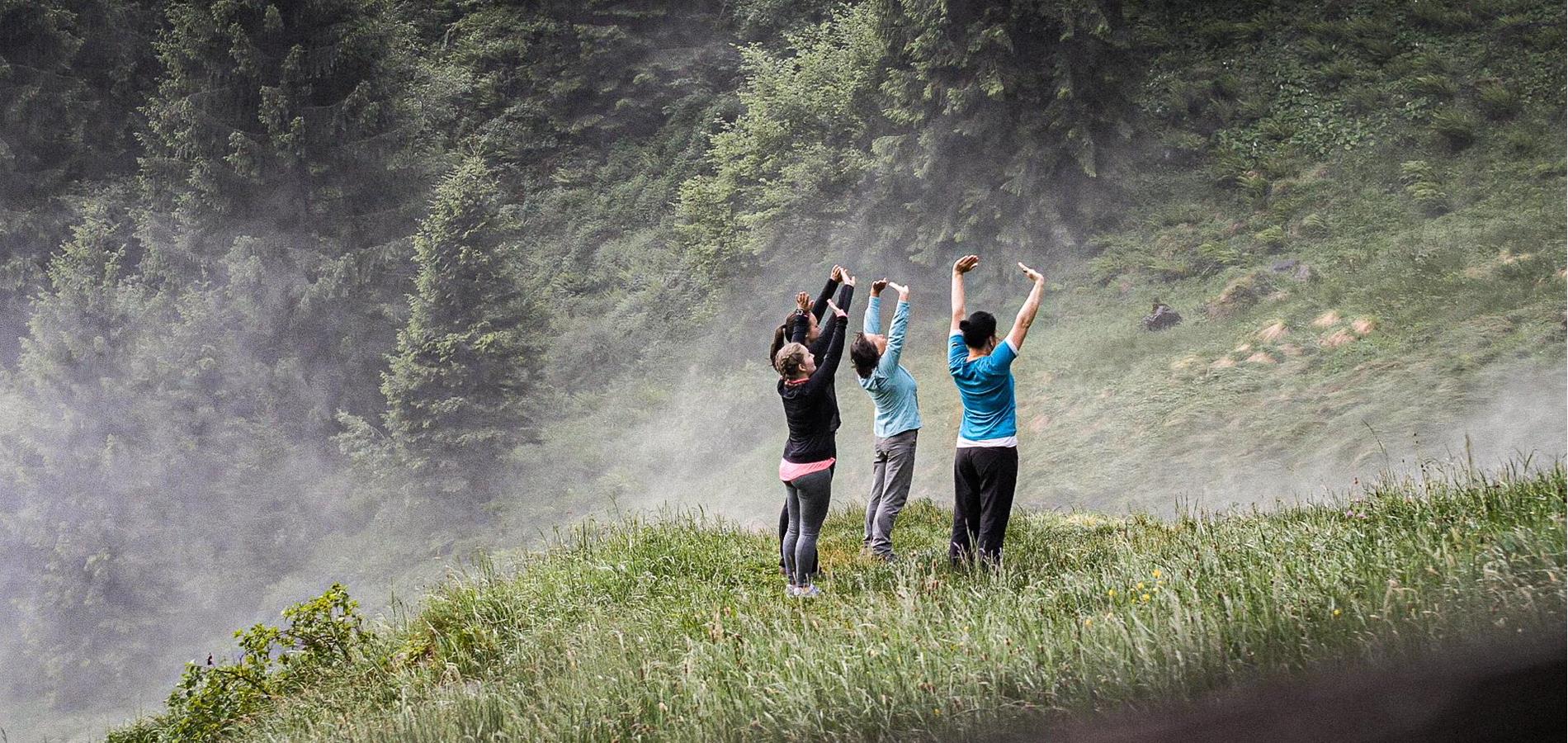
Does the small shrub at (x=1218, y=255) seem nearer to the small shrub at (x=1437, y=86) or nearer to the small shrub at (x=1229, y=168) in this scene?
the small shrub at (x=1229, y=168)

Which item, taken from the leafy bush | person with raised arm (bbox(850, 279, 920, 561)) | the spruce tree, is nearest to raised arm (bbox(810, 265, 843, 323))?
person with raised arm (bbox(850, 279, 920, 561))

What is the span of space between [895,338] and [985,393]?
3.51ft

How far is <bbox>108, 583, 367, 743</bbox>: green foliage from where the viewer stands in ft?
23.2

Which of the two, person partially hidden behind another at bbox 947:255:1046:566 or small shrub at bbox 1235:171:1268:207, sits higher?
small shrub at bbox 1235:171:1268:207

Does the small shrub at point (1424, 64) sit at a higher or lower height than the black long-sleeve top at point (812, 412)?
higher

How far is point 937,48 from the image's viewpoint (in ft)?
62.1

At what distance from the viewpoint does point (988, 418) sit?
5789 mm

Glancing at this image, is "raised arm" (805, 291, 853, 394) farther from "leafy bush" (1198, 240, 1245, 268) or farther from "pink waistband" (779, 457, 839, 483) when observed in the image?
"leafy bush" (1198, 240, 1245, 268)

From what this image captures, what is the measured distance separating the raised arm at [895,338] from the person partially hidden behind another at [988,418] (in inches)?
22.4

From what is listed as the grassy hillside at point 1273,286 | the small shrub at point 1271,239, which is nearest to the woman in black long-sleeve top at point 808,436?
the grassy hillside at point 1273,286

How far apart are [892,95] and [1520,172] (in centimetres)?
974

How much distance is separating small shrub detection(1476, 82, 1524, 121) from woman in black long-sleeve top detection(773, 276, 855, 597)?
14336 millimetres

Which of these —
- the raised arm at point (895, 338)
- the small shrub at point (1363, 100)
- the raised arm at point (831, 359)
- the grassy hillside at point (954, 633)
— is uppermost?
the small shrub at point (1363, 100)

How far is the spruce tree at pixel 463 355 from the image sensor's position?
19.7 metres
